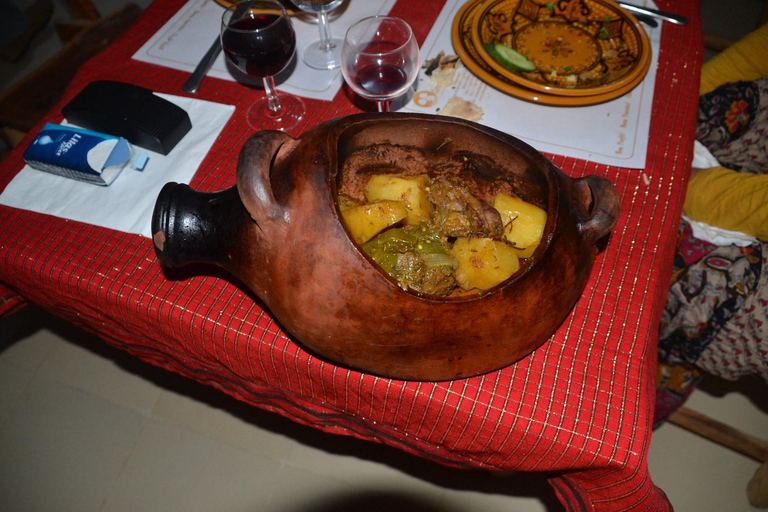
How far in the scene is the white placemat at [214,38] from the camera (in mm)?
1227

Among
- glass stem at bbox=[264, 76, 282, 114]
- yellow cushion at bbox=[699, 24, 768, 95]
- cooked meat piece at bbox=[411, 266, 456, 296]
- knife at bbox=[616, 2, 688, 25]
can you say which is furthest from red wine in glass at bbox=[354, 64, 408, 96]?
yellow cushion at bbox=[699, 24, 768, 95]

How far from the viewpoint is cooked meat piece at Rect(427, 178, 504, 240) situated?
85cm

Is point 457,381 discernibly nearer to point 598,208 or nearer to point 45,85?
point 598,208

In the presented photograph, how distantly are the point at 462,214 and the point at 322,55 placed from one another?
65cm

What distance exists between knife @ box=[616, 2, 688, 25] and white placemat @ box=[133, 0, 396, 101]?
0.58 m

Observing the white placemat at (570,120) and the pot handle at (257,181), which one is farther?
the white placemat at (570,120)

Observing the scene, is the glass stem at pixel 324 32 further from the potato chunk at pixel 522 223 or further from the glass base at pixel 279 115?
the potato chunk at pixel 522 223

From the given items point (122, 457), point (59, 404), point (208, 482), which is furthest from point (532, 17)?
point (59, 404)

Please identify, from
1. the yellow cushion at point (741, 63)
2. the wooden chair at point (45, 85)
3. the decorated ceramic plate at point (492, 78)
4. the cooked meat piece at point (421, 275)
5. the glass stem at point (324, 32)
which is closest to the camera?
the cooked meat piece at point (421, 275)

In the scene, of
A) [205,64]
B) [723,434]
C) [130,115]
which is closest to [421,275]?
[130,115]

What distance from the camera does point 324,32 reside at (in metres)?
1.25

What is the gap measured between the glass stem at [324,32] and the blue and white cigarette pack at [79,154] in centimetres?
51

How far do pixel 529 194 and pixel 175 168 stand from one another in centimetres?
70

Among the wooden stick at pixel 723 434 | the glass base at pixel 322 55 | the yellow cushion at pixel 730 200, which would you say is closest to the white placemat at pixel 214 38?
the glass base at pixel 322 55
